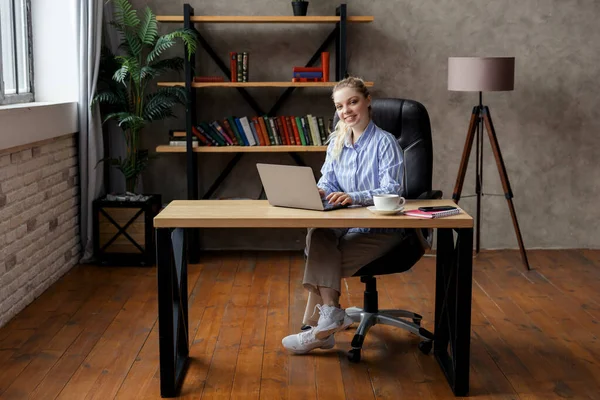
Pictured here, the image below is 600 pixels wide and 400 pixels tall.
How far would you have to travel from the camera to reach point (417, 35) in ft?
17.5

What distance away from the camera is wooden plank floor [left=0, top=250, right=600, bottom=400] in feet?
10.0

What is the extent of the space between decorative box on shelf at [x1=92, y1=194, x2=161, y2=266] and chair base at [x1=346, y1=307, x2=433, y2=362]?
5.92ft

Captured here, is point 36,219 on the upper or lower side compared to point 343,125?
lower

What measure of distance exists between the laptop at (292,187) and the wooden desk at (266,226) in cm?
4

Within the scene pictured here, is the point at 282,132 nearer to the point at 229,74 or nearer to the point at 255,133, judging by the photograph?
the point at 255,133

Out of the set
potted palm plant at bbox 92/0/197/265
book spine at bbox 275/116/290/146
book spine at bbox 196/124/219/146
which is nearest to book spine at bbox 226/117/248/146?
book spine at bbox 196/124/219/146

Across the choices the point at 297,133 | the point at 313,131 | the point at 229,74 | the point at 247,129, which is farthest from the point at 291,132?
the point at 229,74

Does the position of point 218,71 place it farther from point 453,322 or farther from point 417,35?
point 453,322

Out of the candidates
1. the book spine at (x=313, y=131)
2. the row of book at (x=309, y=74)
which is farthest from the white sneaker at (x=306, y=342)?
the row of book at (x=309, y=74)

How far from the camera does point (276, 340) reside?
3.60m

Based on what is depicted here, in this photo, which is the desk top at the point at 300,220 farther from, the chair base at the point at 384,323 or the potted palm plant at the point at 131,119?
the potted palm plant at the point at 131,119

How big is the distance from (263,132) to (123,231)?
1108mm

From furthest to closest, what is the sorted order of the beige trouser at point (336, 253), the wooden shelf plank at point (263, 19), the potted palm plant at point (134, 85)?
the wooden shelf plank at point (263, 19) < the potted palm plant at point (134, 85) < the beige trouser at point (336, 253)

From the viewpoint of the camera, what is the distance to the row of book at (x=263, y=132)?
5.16 meters
